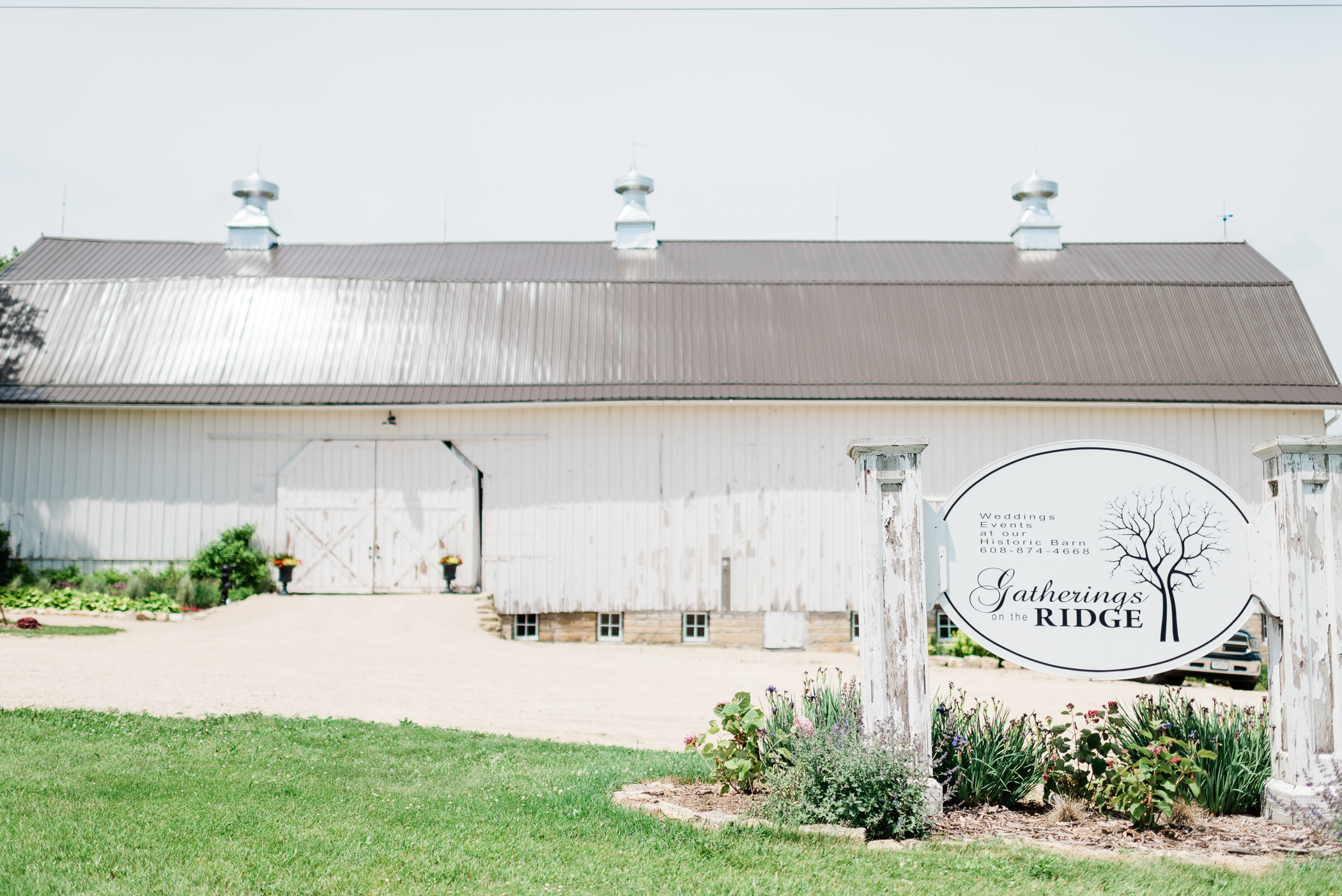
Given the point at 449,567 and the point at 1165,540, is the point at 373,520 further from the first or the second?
the point at 1165,540

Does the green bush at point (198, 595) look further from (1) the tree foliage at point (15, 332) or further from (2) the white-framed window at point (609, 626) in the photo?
(2) the white-framed window at point (609, 626)

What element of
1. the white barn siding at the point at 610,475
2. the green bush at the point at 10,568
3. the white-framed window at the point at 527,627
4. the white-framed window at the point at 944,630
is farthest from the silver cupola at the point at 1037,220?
the green bush at the point at 10,568

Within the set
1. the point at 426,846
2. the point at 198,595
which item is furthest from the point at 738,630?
the point at 426,846

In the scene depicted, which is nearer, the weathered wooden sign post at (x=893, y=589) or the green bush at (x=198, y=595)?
the weathered wooden sign post at (x=893, y=589)

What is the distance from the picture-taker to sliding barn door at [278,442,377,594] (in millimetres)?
18047

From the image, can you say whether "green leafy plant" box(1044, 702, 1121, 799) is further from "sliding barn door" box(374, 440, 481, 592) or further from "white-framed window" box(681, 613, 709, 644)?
"sliding barn door" box(374, 440, 481, 592)

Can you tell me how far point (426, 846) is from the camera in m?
5.09

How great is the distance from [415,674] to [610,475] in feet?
19.2

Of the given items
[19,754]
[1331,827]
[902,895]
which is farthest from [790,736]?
[19,754]

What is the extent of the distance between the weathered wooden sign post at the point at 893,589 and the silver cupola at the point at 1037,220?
18.8 m

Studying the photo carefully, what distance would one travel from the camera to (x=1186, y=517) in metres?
6.15

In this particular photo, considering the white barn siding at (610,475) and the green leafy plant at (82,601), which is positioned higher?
the white barn siding at (610,475)

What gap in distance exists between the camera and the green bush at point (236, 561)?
57.2 feet

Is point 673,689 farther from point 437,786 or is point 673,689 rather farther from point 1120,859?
point 1120,859
